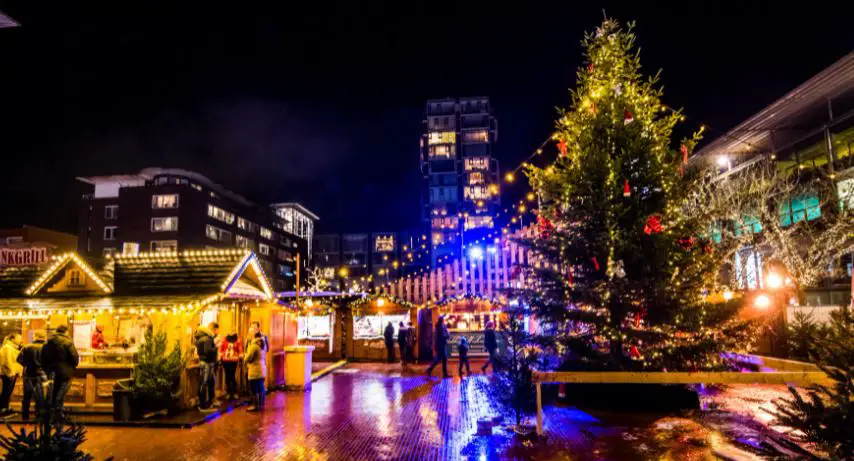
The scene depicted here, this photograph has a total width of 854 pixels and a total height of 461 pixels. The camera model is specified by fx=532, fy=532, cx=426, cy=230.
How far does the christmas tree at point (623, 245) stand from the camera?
33.6ft

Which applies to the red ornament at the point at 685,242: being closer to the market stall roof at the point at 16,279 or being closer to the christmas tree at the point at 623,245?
the christmas tree at the point at 623,245

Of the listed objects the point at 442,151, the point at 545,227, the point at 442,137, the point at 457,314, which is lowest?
the point at 457,314

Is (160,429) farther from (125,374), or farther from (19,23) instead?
(19,23)

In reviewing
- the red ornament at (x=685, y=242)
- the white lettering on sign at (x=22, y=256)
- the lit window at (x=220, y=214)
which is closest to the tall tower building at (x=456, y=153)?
the lit window at (x=220, y=214)

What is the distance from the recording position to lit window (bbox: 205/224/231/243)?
199ft

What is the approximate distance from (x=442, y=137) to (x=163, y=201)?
44.9 metres

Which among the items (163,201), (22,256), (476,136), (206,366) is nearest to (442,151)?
(476,136)

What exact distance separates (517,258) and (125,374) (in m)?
13.5

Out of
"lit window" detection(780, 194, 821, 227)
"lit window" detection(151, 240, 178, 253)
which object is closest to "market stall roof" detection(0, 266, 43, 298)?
"lit window" detection(780, 194, 821, 227)

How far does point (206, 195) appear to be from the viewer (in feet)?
198

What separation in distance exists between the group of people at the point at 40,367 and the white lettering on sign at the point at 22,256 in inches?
208

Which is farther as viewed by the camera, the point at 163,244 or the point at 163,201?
the point at 163,201

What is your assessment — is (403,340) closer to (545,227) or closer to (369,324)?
(369,324)

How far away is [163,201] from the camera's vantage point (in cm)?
5862
